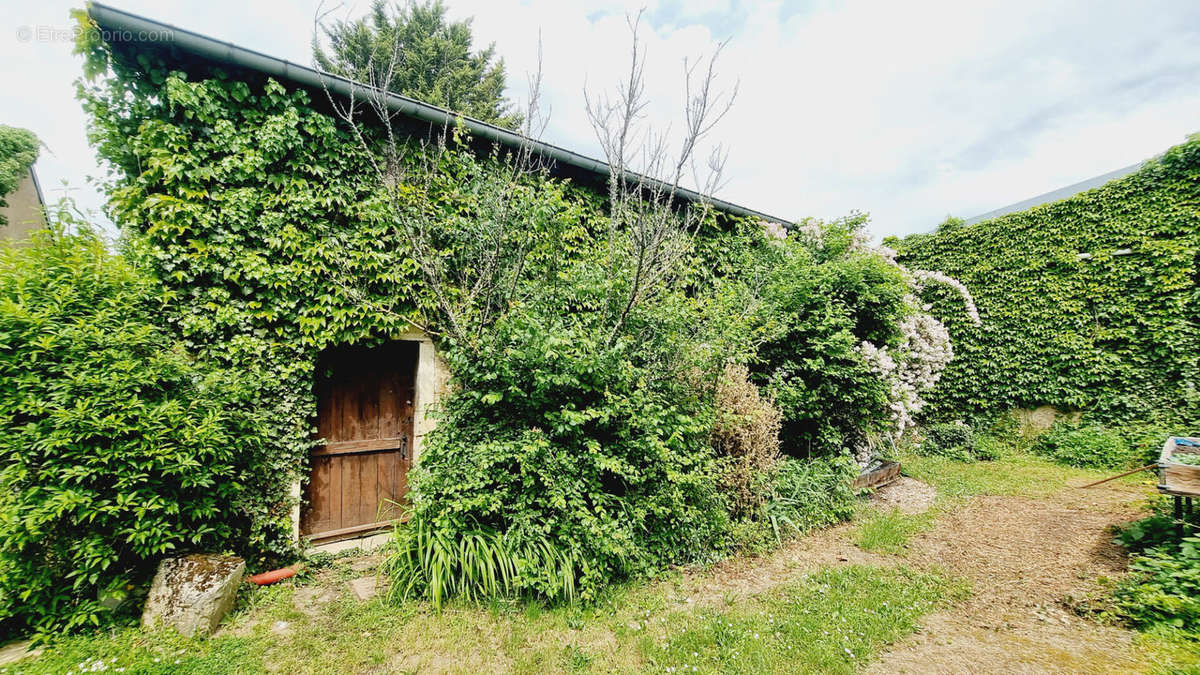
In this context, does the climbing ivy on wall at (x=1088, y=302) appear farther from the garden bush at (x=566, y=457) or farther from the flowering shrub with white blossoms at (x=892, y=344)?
the garden bush at (x=566, y=457)

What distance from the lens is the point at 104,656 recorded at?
2.50m

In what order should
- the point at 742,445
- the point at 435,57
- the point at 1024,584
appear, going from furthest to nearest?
the point at 435,57
the point at 742,445
the point at 1024,584

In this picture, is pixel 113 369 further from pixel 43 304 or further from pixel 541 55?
pixel 541 55

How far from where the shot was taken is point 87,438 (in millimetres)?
2656

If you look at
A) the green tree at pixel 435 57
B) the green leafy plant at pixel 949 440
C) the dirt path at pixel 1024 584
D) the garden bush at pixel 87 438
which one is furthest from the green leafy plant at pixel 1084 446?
the green tree at pixel 435 57

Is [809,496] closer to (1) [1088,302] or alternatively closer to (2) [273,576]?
(2) [273,576]

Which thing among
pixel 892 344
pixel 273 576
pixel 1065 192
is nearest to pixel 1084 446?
pixel 892 344

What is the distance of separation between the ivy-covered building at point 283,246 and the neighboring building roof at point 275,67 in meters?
0.01

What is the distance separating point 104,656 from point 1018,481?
997 cm

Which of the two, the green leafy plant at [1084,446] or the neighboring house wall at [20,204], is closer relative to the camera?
the green leafy plant at [1084,446]

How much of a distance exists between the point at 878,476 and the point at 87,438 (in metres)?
8.25

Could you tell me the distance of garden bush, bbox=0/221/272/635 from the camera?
101 inches

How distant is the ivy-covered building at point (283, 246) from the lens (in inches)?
135

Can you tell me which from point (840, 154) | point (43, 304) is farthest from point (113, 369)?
point (840, 154)
